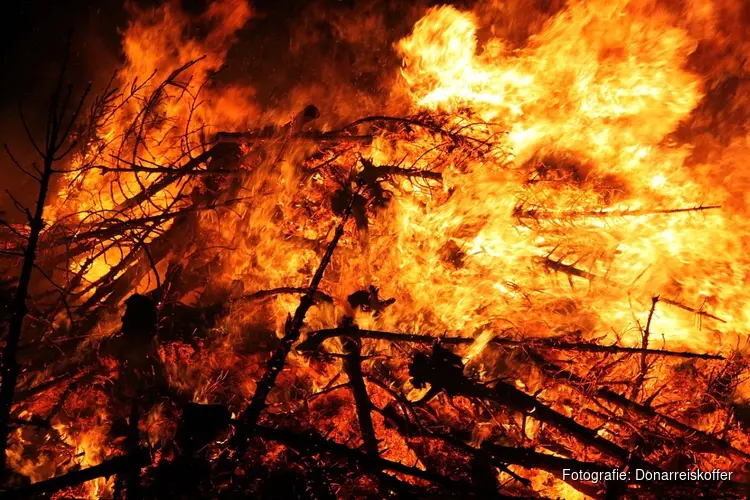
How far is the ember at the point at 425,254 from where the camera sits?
379 centimetres

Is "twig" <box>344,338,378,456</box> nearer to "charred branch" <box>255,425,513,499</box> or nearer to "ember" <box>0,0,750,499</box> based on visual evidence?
"ember" <box>0,0,750,499</box>

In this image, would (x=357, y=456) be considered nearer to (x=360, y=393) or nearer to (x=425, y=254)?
(x=360, y=393)

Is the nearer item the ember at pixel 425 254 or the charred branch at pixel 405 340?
the ember at pixel 425 254

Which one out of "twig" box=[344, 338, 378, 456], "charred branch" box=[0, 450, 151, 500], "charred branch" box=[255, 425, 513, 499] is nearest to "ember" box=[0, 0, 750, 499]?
"twig" box=[344, 338, 378, 456]

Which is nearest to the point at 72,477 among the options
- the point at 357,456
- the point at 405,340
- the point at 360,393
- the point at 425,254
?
the point at 357,456

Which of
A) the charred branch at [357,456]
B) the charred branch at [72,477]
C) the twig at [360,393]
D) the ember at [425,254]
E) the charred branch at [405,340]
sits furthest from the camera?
the charred branch at [405,340]

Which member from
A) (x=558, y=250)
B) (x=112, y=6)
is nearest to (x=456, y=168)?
(x=558, y=250)

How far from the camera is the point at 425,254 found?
4820mm

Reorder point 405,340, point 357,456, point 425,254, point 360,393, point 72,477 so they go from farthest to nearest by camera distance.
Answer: point 425,254
point 405,340
point 360,393
point 357,456
point 72,477

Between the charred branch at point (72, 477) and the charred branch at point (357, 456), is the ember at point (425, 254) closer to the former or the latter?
the charred branch at point (357, 456)

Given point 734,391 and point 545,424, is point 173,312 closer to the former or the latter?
point 545,424

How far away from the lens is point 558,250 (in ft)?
16.2

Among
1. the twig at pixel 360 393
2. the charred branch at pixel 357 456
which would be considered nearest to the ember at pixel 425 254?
the twig at pixel 360 393

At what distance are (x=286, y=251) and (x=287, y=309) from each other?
640mm
